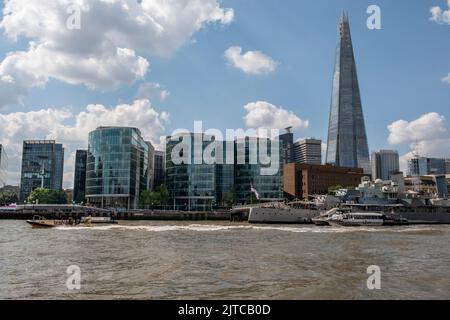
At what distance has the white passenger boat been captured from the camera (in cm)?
10425

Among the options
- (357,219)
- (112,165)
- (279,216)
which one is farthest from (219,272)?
(112,165)

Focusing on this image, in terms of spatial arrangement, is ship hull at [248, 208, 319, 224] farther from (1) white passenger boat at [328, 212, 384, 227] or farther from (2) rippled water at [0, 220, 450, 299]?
(2) rippled water at [0, 220, 450, 299]

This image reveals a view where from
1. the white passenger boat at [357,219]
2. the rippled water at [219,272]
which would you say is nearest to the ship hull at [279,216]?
the white passenger boat at [357,219]

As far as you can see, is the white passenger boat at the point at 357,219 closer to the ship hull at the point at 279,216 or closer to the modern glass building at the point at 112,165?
the ship hull at the point at 279,216

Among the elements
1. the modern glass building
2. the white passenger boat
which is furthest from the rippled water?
the modern glass building

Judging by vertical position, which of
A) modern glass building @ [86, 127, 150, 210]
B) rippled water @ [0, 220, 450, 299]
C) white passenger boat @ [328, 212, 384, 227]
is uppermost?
modern glass building @ [86, 127, 150, 210]

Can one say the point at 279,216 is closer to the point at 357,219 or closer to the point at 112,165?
the point at 357,219

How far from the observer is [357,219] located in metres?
107

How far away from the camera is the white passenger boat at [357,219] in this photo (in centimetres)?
10425

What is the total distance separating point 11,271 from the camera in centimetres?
2900
